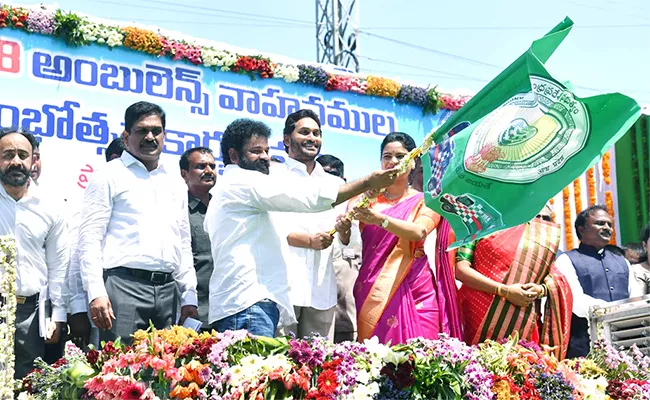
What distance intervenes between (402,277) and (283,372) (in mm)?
1568

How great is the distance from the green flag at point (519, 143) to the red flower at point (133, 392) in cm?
175

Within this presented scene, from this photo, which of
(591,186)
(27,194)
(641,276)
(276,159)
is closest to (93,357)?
(27,194)

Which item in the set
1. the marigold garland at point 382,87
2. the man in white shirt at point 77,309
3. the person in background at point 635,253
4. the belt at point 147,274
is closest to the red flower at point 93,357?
the belt at point 147,274

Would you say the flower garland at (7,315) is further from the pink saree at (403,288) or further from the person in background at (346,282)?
the person in background at (346,282)

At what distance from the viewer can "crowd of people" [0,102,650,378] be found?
4.19 metres

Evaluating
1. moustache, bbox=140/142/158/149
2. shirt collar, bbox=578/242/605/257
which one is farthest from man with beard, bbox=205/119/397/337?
shirt collar, bbox=578/242/605/257

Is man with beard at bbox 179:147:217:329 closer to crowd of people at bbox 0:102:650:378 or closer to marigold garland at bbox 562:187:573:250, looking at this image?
crowd of people at bbox 0:102:650:378

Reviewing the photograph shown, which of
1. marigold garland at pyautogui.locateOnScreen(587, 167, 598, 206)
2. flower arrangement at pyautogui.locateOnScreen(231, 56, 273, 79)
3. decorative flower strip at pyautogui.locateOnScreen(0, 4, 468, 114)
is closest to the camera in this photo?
decorative flower strip at pyautogui.locateOnScreen(0, 4, 468, 114)

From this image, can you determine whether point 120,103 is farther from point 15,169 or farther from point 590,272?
point 590,272

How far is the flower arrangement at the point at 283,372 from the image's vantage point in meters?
3.13

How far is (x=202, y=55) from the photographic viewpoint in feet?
21.8

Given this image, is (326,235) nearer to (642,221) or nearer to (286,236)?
(286,236)

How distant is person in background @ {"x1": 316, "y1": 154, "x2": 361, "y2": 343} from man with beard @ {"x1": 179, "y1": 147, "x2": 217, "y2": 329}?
2.44 ft

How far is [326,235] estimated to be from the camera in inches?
171
